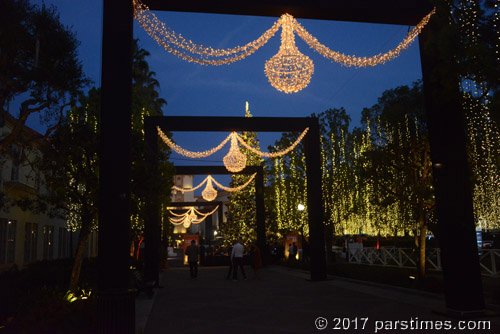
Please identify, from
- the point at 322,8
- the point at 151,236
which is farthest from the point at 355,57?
the point at 151,236

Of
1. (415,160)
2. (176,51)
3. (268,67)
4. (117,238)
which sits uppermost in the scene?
(176,51)

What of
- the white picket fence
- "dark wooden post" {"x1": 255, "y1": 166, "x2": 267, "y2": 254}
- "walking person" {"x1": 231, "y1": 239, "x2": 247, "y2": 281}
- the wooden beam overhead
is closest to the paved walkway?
"walking person" {"x1": 231, "y1": 239, "x2": 247, "y2": 281}

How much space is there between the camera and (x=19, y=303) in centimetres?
874

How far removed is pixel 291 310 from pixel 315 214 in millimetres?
7564

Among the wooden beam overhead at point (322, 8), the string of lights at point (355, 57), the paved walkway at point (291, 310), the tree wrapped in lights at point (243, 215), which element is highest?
the wooden beam overhead at point (322, 8)

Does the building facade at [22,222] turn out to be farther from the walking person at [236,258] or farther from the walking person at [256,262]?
the walking person at [256,262]

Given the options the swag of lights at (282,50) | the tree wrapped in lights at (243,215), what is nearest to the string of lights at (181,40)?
the swag of lights at (282,50)

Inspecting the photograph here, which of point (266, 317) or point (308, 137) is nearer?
point (266, 317)

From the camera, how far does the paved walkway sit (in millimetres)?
8516

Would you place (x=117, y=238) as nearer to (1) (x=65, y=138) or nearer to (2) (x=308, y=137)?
(1) (x=65, y=138)

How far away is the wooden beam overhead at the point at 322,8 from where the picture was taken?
9.42 meters

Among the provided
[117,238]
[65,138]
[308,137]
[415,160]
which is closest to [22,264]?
[65,138]

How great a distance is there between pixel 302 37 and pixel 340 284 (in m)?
9.56

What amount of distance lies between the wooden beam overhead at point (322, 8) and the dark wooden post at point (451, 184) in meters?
0.63
